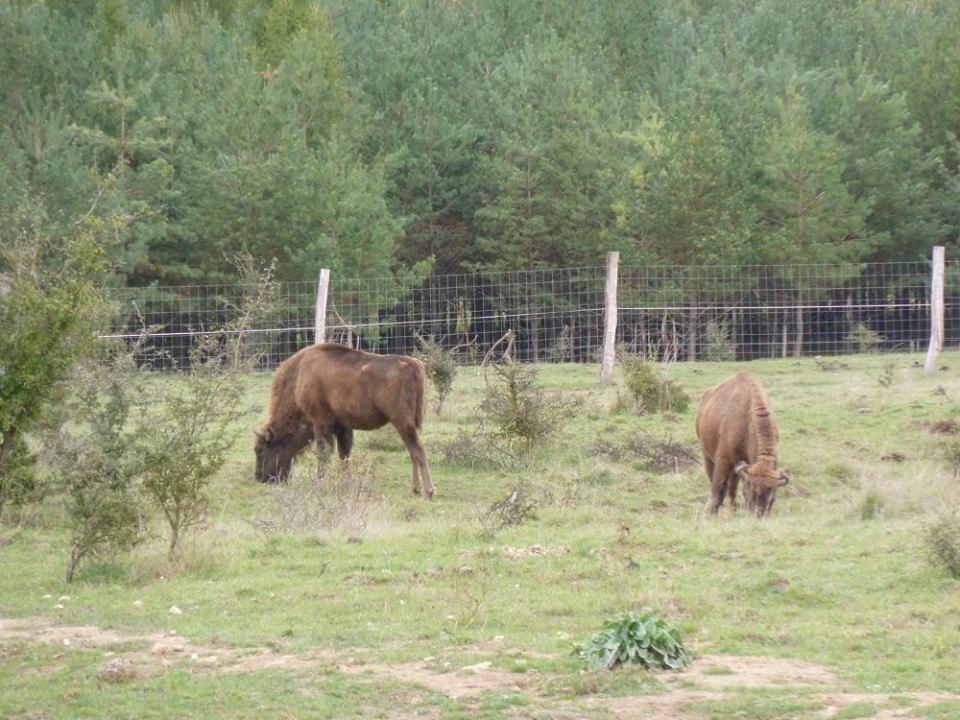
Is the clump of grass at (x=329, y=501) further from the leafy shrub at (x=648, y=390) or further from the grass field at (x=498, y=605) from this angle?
the leafy shrub at (x=648, y=390)

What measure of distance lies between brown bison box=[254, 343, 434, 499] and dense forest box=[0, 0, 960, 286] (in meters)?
15.6

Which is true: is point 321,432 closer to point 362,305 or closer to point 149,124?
point 362,305

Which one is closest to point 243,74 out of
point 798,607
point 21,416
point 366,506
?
point 366,506

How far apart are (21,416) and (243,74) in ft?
92.0

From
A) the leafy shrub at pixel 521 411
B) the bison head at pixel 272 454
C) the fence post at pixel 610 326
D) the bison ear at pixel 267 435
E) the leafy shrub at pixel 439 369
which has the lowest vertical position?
the bison head at pixel 272 454

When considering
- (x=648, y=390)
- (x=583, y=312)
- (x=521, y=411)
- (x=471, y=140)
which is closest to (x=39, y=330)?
(x=521, y=411)

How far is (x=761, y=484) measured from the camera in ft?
48.8

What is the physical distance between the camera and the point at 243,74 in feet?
127

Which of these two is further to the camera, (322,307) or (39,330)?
(322,307)

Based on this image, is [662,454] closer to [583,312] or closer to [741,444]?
[741,444]

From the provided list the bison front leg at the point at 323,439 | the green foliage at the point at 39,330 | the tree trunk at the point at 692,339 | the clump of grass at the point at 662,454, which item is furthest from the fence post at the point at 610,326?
the green foliage at the point at 39,330

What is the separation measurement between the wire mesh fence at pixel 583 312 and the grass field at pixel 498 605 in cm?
1293

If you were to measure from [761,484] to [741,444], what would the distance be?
870 mm

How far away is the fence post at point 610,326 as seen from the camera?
24688 millimetres
